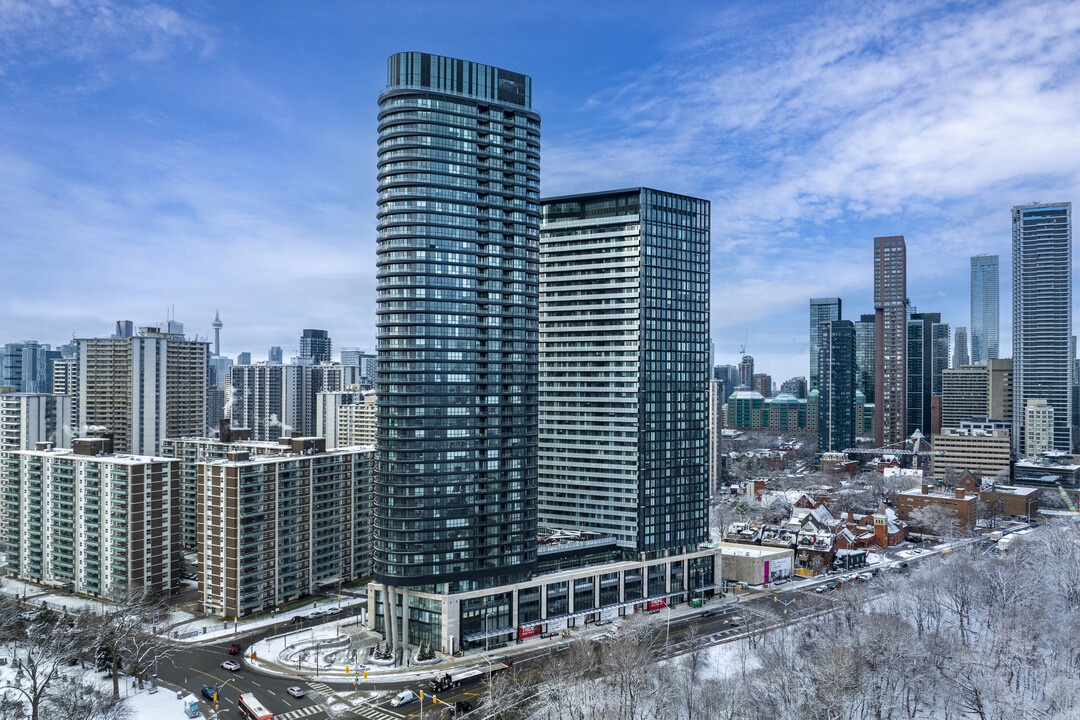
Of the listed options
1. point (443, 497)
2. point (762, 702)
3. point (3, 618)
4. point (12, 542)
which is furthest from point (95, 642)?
point (762, 702)

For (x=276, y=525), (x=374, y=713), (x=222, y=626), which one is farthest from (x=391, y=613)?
(x=276, y=525)

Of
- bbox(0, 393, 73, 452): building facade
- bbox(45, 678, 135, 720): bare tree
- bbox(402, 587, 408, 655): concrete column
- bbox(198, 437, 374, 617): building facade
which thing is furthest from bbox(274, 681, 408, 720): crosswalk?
bbox(0, 393, 73, 452): building facade

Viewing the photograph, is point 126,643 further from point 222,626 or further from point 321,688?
point 321,688

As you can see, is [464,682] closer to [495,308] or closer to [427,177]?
[495,308]

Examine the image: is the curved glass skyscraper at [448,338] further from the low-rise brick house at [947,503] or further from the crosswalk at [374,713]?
the low-rise brick house at [947,503]

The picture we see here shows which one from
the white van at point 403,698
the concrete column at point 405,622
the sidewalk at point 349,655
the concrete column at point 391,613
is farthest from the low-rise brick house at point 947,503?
the white van at point 403,698

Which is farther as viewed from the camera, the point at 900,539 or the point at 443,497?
the point at 900,539
